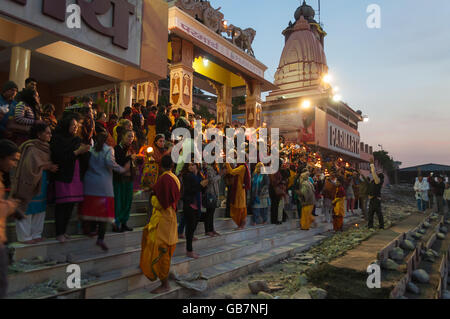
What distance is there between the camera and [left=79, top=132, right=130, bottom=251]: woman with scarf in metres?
3.83

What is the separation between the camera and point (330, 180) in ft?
34.1

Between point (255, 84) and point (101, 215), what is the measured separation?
1377 centimetres

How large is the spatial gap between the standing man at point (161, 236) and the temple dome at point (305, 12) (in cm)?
4353

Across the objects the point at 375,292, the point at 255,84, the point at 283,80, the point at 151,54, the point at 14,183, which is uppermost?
the point at 283,80

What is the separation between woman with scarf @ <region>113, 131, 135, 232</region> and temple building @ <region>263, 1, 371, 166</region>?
54.8 ft

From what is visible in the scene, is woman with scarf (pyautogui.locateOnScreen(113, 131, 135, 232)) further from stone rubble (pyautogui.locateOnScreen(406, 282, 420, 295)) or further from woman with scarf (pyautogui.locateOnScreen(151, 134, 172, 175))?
stone rubble (pyautogui.locateOnScreen(406, 282, 420, 295))

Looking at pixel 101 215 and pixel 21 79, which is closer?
pixel 101 215

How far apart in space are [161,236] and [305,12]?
1773 inches

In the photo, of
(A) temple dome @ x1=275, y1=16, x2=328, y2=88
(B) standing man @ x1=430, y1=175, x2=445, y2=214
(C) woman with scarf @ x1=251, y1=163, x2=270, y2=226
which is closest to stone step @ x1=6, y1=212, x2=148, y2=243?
(C) woman with scarf @ x1=251, y1=163, x2=270, y2=226

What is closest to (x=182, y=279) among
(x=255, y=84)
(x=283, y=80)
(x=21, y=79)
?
(x=21, y=79)

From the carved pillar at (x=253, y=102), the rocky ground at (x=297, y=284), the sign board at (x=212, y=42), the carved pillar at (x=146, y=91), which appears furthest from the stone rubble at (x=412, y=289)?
the carved pillar at (x=253, y=102)

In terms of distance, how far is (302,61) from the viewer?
31.5m

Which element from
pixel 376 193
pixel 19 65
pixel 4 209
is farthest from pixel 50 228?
pixel 376 193

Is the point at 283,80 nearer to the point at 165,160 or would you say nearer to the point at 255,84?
the point at 255,84
